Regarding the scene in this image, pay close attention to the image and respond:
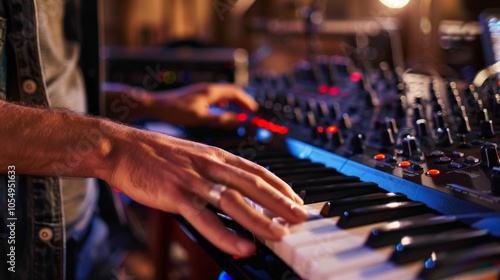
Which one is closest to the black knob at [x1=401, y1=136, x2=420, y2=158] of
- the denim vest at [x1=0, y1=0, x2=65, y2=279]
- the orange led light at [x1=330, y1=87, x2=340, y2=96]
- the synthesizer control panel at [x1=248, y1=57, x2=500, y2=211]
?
the synthesizer control panel at [x1=248, y1=57, x2=500, y2=211]

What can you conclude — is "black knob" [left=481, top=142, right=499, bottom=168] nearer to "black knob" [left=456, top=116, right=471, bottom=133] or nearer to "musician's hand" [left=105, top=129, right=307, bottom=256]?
"black knob" [left=456, top=116, right=471, bottom=133]

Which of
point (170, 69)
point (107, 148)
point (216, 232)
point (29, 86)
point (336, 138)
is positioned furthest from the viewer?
point (170, 69)

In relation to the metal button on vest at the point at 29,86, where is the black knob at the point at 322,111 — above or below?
below

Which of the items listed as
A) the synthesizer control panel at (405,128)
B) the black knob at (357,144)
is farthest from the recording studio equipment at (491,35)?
the black knob at (357,144)

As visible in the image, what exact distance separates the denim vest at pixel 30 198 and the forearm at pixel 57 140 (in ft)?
0.97

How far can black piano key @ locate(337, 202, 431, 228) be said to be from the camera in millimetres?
554

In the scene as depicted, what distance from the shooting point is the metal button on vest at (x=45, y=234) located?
3.14 feet

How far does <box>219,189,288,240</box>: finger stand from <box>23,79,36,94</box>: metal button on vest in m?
0.62

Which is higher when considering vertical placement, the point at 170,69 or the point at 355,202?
the point at 355,202

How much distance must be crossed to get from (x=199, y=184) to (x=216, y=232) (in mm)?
67

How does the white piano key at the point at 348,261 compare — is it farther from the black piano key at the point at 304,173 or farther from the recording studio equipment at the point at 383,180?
the black piano key at the point at 304,173

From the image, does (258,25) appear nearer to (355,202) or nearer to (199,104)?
(199,104)

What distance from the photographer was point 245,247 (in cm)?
53

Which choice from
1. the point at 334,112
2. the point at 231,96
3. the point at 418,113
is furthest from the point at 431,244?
the point at 231,96
